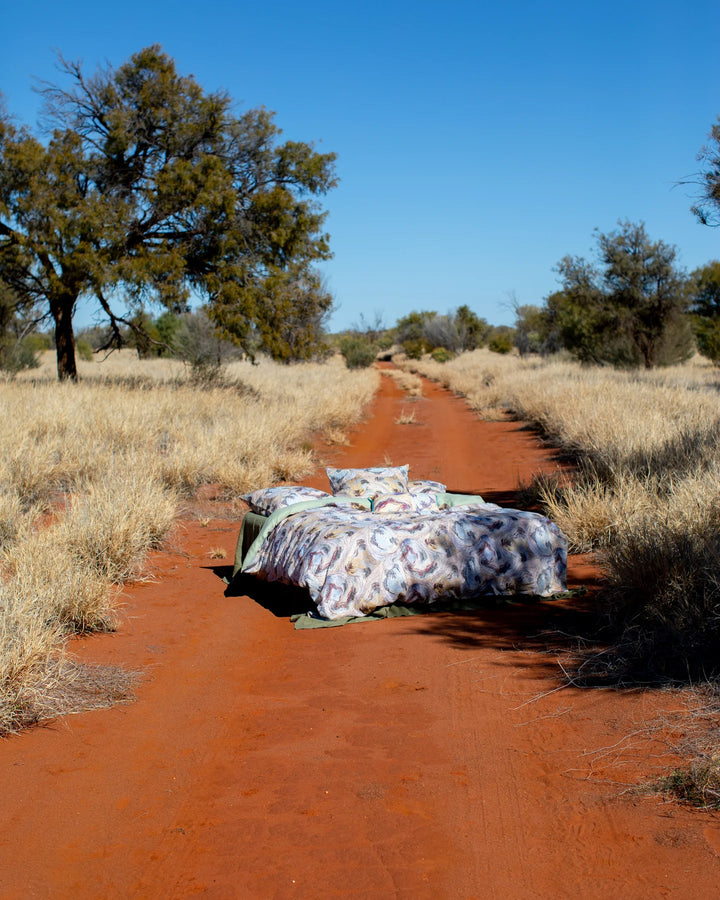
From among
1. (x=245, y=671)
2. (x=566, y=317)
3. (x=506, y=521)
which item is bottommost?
(x=245, y=671)

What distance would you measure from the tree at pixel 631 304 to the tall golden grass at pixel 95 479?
563 inches

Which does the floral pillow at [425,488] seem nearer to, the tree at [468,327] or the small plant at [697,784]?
the small plant at [697,784]

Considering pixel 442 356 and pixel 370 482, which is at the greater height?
pixel 442 356

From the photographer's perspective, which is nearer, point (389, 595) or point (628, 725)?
point (628, 725)

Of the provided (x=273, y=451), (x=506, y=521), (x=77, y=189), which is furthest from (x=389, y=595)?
(x=77, y=189)

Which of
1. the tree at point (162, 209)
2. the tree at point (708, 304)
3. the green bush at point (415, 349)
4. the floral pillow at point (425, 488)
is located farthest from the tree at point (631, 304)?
the green bush at point (415, 349)

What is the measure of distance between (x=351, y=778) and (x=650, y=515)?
151 inches

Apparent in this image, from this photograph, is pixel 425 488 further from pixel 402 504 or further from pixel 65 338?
pixel 65 338

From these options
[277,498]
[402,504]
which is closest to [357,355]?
[277,498]

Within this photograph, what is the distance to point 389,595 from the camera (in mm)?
6145

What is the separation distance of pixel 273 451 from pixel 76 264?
7.58m

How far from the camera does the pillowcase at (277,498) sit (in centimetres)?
734

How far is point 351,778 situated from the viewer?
146 inches

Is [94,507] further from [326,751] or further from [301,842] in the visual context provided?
[301,842]
